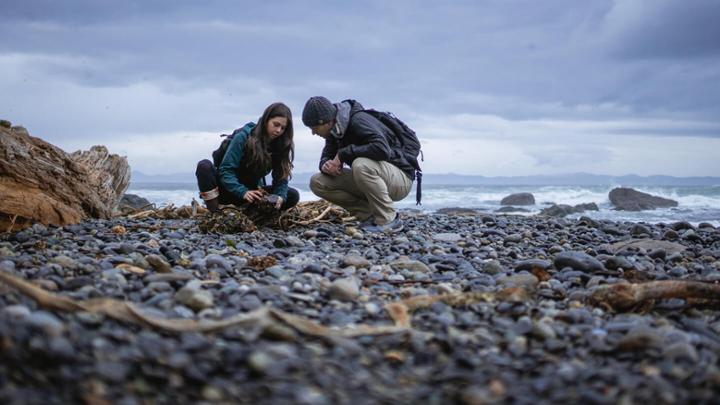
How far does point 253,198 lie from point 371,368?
4075mm

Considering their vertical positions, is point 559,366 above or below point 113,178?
below

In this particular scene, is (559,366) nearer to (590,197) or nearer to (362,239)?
(362,239)

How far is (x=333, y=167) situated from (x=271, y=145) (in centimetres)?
79

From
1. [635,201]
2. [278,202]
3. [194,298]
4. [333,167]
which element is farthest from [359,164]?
[635,201]

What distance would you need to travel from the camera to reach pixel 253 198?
19.6ft

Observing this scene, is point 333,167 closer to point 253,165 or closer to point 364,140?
point 364,140

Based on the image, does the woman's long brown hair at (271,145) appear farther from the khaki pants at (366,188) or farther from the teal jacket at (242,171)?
the khaki pants at (366,188)

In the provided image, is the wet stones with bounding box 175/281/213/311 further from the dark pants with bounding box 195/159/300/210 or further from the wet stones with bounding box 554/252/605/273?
the dark pants with bounding box 195/159/300/210

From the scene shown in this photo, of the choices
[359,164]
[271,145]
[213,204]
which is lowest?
[213,204]

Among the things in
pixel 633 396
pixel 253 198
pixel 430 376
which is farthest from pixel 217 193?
pixel 633 396

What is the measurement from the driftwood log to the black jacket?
3.04m

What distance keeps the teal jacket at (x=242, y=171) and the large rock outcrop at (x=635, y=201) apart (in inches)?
646

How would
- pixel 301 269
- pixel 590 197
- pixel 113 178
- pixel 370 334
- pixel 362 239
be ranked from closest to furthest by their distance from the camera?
pixel 370 334 → pixel 301 269 → pixel 362 239 → pixel 113 178 → pixel 590 197

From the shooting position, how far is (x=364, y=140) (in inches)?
247
